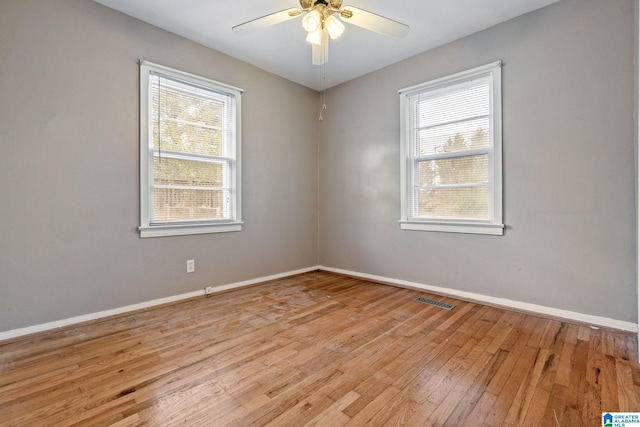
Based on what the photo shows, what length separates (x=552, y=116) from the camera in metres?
2.57

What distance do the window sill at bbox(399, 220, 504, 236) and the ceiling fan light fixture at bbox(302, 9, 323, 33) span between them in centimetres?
224

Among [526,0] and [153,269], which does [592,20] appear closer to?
[526,0]

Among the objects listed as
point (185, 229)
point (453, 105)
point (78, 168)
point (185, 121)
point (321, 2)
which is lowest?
point (185, 229)

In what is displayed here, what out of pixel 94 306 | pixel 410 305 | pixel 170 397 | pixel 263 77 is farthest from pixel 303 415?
pixel 263 77

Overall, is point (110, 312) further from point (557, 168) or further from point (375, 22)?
point (557, 168)

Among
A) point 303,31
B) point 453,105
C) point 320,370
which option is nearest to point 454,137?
point 453,105

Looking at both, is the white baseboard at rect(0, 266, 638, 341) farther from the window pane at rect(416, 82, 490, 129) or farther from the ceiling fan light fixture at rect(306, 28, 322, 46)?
the ceiling fan light fixture at rect(306, 28, 322, 46)

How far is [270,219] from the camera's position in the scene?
154 inches

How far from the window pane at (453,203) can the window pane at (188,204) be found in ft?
7.40

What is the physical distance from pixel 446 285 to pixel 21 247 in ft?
12.3

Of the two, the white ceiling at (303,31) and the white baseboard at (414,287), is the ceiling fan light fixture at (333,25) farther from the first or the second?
the white baseboard at (414,287)

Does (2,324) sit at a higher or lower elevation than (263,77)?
lower

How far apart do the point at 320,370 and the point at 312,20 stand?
230 cm

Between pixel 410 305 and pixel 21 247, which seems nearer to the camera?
pixel 21 247
